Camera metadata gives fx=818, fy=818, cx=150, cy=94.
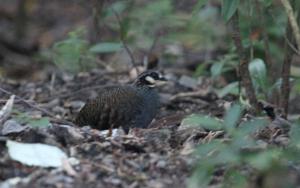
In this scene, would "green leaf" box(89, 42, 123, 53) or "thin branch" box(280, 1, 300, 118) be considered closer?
"thin branch" box(280, 1, 300, 118)

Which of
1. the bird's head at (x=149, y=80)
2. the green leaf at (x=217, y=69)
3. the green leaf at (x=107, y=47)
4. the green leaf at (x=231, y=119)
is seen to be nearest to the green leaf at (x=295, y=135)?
the green leaf at (x=231, y=119)

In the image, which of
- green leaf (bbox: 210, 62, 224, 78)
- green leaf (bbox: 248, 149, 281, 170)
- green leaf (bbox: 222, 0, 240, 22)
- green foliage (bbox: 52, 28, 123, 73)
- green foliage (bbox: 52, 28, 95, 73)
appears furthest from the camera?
green foliage (bbox: 52, 28, 95, 73)

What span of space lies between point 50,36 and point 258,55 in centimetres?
416

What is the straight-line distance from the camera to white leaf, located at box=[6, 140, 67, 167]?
460 cm

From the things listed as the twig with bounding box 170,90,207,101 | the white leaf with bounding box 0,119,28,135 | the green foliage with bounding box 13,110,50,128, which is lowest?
the twig with bounding box 170,90,207,101

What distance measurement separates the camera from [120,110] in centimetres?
616

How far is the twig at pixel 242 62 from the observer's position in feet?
19.0

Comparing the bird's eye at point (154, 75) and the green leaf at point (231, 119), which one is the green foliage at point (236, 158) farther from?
the bird's eye at point (154, 75)

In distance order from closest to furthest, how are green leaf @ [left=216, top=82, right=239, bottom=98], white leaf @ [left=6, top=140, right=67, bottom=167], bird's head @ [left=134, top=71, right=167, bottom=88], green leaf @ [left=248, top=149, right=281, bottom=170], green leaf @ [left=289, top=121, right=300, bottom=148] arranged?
green leaf @ [left=248, top=149, right=281, bottom=170], green leaf @ [left=289, top=121, right=300, bottom=148], white leaf @ [left=6, top=140, right=67, bottom=167], bird's head @ [left=134, top=71, right=167, bottom=88], green leaf @ [left=216, top=82, right=239, bottom=98]

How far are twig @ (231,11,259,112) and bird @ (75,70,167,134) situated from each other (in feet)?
2.47

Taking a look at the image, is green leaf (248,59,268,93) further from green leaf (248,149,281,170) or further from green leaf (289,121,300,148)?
green leaf (248,149,281,170)

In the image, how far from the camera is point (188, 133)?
544cm

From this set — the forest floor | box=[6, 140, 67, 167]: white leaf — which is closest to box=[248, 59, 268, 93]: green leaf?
the forest floor

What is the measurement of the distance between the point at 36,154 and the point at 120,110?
1.55 meters
